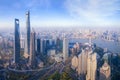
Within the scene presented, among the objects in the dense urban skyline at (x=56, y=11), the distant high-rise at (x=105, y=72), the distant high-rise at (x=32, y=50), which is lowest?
the distant high-rise at (x=105, y=72)

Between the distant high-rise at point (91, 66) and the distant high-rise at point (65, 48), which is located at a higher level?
the distant high-rise at point (65, 48)

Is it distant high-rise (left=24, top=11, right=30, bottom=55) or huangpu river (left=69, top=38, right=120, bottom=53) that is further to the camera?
huangpu river (left=69, top=38, right=120, bottom=53)

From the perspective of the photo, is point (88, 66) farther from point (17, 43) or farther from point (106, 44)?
point (17, 43)

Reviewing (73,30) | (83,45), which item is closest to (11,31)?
(73,30)

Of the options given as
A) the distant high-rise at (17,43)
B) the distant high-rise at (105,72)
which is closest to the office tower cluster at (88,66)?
the distant high-rise at (105,72)

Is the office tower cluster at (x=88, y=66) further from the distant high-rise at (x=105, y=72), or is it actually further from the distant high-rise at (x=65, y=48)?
the distant high-rise at (x=65, y=48)

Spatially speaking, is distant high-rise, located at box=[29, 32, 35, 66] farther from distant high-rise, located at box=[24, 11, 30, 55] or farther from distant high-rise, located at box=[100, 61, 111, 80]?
distant high-rise, located at box=[100, 61, 111, 80]

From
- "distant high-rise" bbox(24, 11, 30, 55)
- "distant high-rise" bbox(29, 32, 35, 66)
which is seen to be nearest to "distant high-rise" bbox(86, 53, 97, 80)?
"distant high-rise" bbox(29, 32, 35, 66)

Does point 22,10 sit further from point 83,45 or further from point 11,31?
point 83,45
